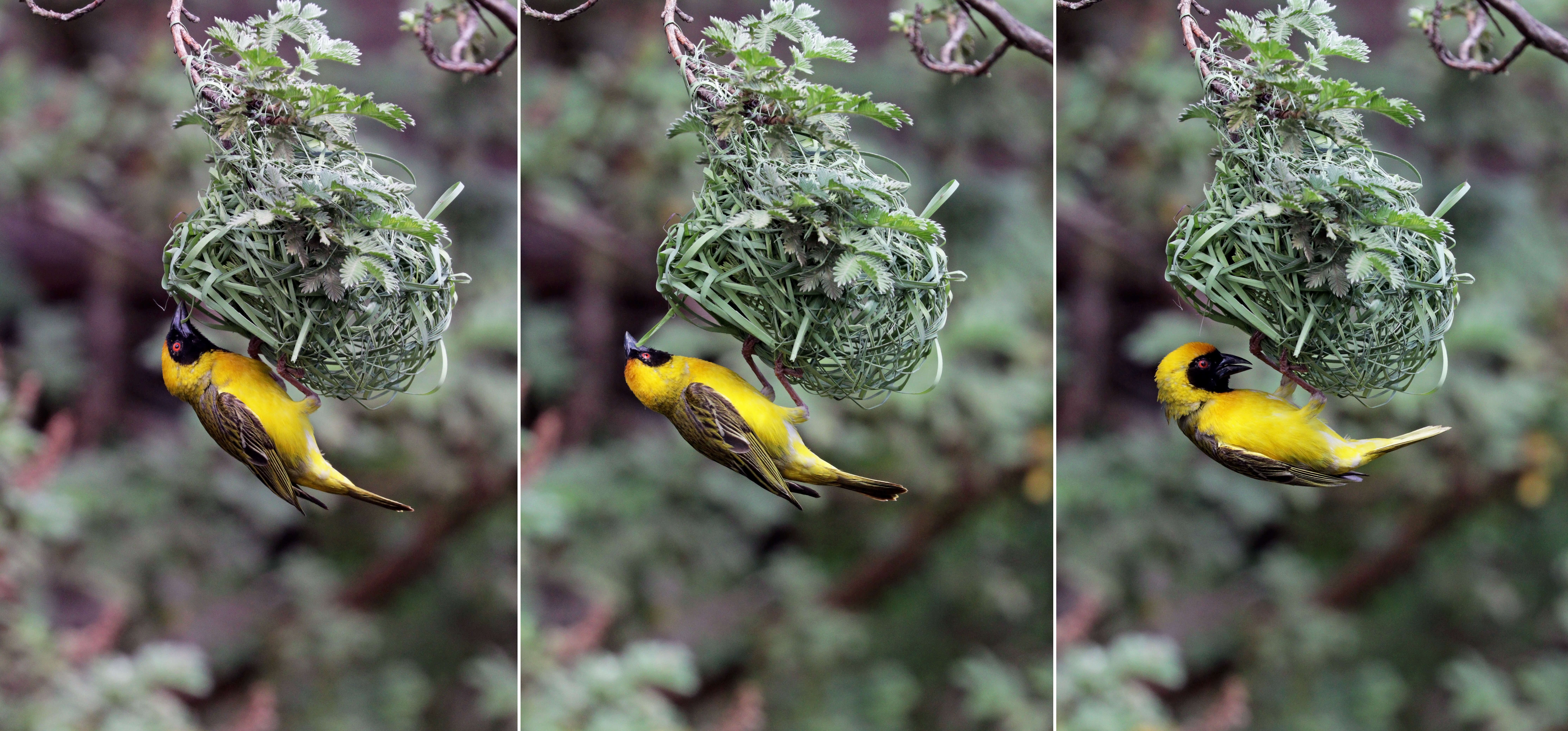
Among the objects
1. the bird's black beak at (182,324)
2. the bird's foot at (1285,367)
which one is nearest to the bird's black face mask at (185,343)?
the bird's black beak at (182,324)

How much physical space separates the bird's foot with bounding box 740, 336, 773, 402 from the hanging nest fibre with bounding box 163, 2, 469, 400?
52 cm

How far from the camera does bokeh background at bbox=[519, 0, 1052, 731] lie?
8.71 feet

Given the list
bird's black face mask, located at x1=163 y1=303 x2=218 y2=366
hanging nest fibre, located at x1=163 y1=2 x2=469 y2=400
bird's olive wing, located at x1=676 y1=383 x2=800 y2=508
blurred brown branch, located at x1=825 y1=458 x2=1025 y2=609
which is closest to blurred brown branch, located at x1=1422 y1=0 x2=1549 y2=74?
blurred brown branch, located at x1=825 y1=458 x2=1025 y2=609

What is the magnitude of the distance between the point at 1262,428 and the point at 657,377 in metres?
1.03

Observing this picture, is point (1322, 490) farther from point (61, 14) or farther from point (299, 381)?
point (61, 14)

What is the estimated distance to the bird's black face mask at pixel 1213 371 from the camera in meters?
1.95

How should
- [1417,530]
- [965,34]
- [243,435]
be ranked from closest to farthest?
1. [243,435]
2. [965,34]
3. [1417,530]

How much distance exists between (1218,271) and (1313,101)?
30cm

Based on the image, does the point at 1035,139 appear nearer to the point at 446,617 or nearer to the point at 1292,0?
the point at 1292,0

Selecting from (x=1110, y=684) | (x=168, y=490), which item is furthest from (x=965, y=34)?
(x=168, y=490)

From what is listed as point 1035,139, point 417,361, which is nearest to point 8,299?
point 417,361

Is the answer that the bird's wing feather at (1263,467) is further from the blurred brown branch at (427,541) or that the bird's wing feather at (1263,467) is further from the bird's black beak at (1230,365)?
the blurred brown branch at (427,541)

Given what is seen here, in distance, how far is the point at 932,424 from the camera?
2779mm

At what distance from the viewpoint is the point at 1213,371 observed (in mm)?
1959
